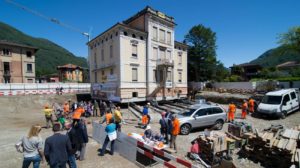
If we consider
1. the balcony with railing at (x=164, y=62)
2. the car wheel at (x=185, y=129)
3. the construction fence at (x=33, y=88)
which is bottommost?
the car wheel at (x=185, y=129)

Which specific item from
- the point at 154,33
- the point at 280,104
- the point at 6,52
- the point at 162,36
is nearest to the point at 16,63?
the point at 6,52

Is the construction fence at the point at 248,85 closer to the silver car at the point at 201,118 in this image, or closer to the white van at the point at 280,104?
the white van at the point at 280,104

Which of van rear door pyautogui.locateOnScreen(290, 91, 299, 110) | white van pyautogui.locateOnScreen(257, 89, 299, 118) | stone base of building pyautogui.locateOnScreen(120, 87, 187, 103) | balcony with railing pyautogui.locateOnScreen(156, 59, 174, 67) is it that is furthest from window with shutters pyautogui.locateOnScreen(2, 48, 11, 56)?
van rear door pyautogui.locateOnScreen(290, 91, 299, 110)

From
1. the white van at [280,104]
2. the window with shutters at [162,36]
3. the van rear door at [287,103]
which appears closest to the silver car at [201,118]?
the white van at [280,104]

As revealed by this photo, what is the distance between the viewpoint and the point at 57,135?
4.60 metres

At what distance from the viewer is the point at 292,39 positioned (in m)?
29.6

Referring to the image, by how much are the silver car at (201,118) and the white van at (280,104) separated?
5943 mm

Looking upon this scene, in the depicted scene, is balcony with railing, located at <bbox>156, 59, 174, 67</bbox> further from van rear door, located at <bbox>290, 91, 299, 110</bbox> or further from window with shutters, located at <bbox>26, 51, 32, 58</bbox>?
window with shutters, located at <bbox>26, 51, 32, 58</bbox>

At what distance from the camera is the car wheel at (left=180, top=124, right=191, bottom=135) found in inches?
443

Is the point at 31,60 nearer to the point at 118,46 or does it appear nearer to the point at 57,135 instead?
the point at 118,46

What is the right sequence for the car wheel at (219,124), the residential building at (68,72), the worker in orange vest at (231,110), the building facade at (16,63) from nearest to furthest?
1. the car wheel at (219,124)
2. the worker in orange vest at (231,110)
3. the building facade at (16,63)
4. the residential building at (68,72)

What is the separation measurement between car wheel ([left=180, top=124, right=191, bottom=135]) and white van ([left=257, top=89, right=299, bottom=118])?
9.02 meters

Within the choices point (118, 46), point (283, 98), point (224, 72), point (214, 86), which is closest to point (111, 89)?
point (118, 46)

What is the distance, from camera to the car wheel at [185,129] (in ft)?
36.9
